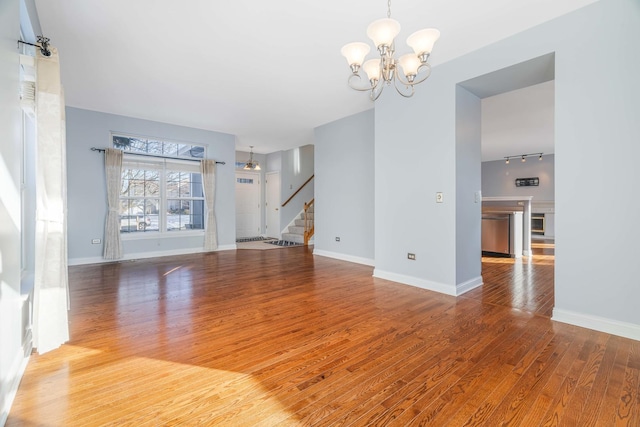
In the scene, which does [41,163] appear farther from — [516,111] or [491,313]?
[516,111]

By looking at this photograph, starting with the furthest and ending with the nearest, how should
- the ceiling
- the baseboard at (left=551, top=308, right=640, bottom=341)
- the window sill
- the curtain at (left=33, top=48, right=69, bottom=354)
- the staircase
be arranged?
the staircase, the window sill, the ceiling, the baseboard at (left=551, top=308, right=640, bottom=341), the curtain at (left=33, top=48, right=69, bottom=354)

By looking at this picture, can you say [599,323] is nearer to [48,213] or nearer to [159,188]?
[48,213]

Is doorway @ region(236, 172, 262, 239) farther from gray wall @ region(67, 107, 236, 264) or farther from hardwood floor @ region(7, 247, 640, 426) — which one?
hardwood floor @ region(7, 247, 640, 426)

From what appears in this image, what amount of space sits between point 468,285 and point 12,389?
164 inches

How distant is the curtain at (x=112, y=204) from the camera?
5.45 m

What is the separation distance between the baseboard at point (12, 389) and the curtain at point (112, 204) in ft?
13.0

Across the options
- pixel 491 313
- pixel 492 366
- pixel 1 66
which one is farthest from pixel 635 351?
pixel 1 66

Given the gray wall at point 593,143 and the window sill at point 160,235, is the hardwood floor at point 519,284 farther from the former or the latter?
the window sill at point 160,235

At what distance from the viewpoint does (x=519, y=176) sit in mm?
10148

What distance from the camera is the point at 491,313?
292cm

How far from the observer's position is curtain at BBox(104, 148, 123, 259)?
5453 mm

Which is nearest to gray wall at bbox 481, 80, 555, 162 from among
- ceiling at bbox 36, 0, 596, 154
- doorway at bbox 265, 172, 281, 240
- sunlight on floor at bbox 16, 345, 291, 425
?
ceiling at bbox 36, 0, 596, 154

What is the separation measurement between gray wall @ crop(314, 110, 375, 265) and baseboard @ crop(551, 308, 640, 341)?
292 cm

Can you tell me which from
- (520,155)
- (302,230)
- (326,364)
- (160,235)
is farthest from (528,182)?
(160,235)
